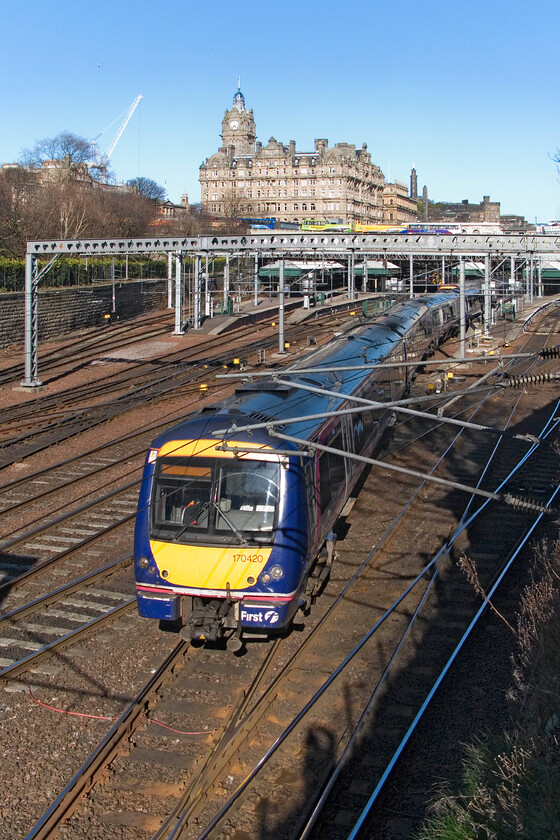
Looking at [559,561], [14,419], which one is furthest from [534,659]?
[14,419]

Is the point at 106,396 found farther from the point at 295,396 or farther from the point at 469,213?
the point at 469,213

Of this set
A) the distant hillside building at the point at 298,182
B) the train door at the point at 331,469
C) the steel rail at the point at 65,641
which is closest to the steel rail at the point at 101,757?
the steel rail at the point at 65,641

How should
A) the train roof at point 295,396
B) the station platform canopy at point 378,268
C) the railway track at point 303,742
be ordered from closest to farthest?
1. the railway track at point 303,742
2. the train roof at point 295,396
3. the station platform canopy at point 378,268

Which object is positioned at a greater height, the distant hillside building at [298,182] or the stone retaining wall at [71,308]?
the distant hillside building at [298,182]

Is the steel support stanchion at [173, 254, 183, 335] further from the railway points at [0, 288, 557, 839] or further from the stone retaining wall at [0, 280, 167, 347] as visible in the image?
the railway points at [0, 288, 557, 839]

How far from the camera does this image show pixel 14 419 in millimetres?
18484

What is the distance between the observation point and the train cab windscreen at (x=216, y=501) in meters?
7.90

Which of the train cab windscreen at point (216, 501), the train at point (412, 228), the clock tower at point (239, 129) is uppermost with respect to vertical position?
the clock tower at point (239, 129)

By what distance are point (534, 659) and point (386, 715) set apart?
55.6 inches

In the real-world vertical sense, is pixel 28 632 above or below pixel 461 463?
below

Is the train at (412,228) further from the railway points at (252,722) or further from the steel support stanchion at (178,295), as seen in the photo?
the railway points at (252,722)

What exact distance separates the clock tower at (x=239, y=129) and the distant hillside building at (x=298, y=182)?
11209mm

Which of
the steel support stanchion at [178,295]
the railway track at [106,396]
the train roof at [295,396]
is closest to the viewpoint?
the train roof at [295,396]

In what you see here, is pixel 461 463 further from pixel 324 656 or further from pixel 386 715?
pixel 386 715
